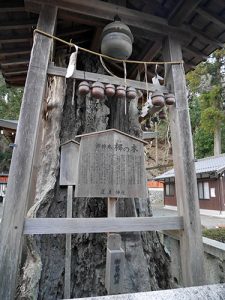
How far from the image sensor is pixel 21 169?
79.9 inches

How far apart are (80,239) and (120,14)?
2992 millimetres

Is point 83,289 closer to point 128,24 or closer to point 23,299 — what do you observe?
point 23,299

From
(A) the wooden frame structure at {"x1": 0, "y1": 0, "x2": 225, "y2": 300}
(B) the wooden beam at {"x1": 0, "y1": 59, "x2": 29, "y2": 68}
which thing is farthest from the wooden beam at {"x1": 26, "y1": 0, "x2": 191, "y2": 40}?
(B) the wooden beam at {"x1": 0, "y1": 59, "x2": 29, "y2": 68}

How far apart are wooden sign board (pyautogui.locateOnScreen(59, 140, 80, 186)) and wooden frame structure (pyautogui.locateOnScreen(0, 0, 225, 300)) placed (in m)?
0.85

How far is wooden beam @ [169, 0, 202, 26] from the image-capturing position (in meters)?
2.64

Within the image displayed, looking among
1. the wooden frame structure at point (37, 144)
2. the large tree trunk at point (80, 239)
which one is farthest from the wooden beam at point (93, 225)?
the large tree trunk at point (80, 239)

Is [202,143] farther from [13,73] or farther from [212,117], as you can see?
[13,73]

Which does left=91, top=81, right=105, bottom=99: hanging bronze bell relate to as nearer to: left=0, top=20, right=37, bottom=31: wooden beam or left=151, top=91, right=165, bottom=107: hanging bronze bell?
left=151, top=91, right=165, bottom=107: hanging bronze bell

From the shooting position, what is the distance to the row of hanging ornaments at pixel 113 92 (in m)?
2.38

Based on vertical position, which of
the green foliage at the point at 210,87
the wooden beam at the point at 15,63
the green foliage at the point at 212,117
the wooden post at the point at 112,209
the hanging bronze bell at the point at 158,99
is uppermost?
the green foliage at the point at 210,87

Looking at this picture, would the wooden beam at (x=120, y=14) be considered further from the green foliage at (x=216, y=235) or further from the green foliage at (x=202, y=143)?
the green foliage at (x=202, y=143)

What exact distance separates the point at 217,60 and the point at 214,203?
10.7 meters

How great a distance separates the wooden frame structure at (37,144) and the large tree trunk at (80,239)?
0.84 m

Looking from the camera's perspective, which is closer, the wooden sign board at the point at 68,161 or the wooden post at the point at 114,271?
the wooden post at the point at 114,271
